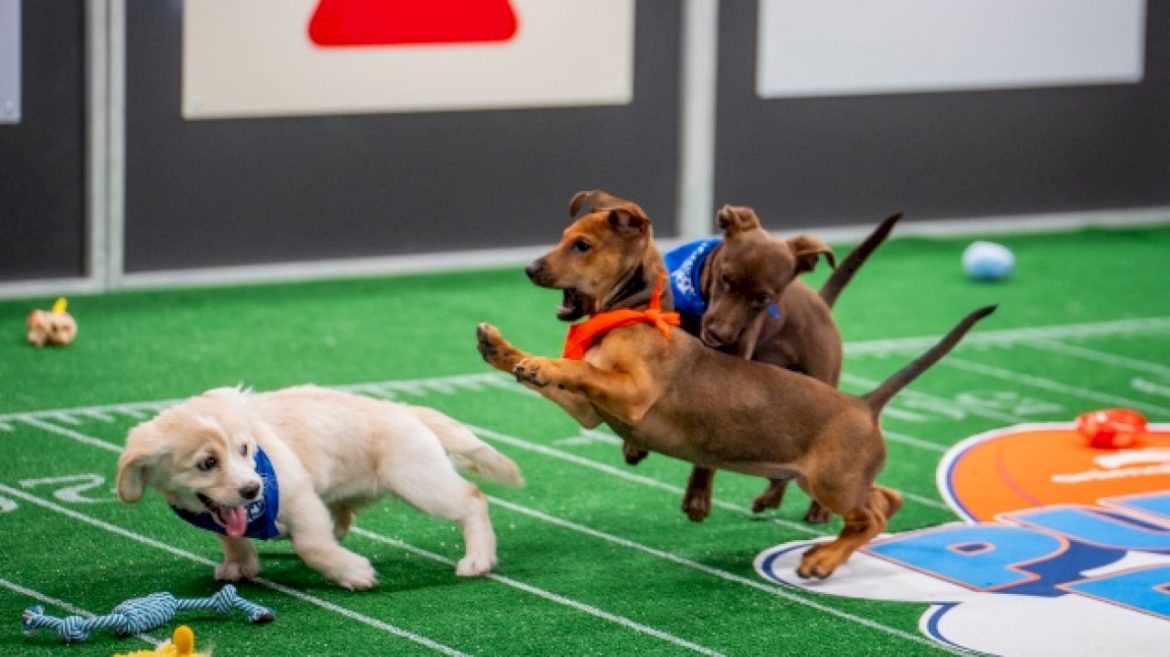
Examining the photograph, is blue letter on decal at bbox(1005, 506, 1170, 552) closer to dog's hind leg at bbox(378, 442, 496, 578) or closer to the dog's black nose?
dog's hind leg at bbox(378, 442, 496, 578)

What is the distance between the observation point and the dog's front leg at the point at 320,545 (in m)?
6.66

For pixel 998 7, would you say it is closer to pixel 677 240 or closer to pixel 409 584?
pixel 677 240

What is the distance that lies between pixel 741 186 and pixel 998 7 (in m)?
2.50

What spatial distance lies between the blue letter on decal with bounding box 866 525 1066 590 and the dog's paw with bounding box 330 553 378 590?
6.52ft

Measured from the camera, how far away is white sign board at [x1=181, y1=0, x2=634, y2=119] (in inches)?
484

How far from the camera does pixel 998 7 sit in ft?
49.3

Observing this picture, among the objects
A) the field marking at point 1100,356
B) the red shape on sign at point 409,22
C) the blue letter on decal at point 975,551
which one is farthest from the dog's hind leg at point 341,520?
the red shape on sign at point 409,22

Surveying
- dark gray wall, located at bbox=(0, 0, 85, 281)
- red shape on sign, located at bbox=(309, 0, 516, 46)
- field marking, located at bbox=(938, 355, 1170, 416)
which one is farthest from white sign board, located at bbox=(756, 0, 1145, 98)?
dark gray wall, located at bbox=(0, 0, 85, 281)

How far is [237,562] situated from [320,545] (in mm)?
381

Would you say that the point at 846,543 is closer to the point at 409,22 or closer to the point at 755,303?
the point at 755,303

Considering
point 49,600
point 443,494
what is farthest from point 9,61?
point 443,494

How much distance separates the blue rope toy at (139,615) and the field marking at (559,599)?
932 millimetres

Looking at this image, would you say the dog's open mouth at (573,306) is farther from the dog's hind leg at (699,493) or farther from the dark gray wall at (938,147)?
the dark gray wall at (938,147)

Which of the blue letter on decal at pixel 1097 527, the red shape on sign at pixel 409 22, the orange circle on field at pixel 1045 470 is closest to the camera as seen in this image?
the blue letter on decal at pixel 1097 527
